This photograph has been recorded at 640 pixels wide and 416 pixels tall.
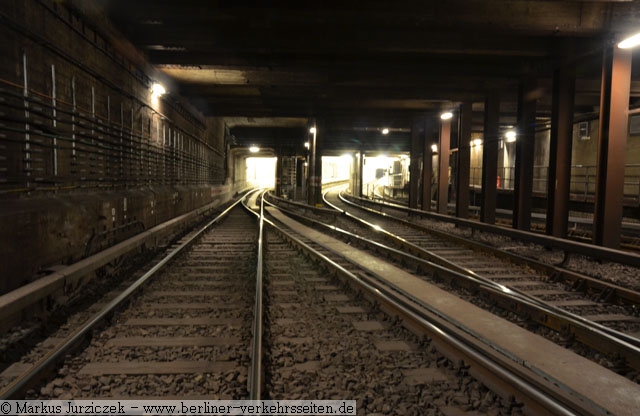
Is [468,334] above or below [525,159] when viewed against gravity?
below

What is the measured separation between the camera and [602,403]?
315 centimetres

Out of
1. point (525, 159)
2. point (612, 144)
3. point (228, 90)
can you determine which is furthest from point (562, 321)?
point (228, 90)

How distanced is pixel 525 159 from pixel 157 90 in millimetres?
11519

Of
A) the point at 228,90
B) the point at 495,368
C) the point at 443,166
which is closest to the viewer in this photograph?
the point at 495,368

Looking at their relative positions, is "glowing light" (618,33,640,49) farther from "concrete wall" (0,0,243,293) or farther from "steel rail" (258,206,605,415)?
"concrete wall" (0,0,243,293)

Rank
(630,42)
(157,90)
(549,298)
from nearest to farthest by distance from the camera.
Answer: (549,298), (630,42), (157,90)

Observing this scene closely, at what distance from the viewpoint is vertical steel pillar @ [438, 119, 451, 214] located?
60.2 feet

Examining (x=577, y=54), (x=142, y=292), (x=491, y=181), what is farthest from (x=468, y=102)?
(x=142, y=292)

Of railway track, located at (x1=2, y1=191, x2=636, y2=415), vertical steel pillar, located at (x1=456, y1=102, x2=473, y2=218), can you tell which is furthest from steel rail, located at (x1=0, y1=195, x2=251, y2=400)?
vertical steel pillar, located at (x1=456, y1=102, x2=473, y2=218)

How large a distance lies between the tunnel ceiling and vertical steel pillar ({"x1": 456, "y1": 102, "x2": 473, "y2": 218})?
0.95 meters

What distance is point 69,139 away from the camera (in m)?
6.72

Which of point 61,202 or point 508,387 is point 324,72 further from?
point 508,387

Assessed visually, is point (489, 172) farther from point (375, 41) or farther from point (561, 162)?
point (375, 41)

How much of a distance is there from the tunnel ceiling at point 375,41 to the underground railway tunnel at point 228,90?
41 mm
